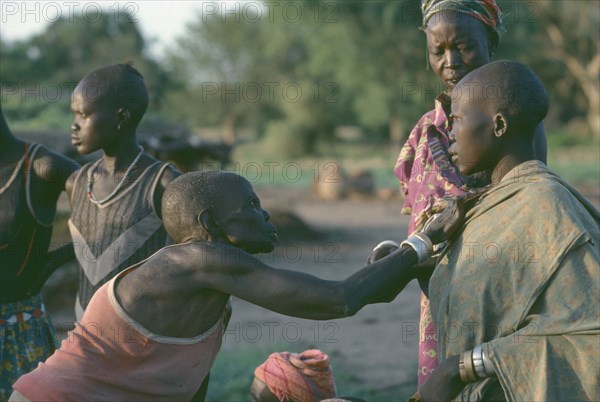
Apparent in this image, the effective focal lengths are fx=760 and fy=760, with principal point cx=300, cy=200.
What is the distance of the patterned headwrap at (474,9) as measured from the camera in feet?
9.39

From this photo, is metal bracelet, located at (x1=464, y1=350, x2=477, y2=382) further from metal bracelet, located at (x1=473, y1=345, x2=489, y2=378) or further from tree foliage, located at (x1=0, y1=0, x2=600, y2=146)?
tree foliage, located at (x1=0, y1=0, x2=600, y2=146)

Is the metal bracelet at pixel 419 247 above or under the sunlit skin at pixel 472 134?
under

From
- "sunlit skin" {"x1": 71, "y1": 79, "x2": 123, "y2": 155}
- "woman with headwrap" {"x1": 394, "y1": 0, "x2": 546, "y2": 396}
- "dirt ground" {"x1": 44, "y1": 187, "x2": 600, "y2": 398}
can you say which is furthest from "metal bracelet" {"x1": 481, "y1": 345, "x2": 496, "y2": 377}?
"dirt ground" {"x1": 44, "y1": 187, "x2": 600, "y2": 398}

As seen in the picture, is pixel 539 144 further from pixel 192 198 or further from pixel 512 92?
pixel 192 198

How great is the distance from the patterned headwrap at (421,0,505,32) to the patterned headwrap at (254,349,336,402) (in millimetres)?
1428

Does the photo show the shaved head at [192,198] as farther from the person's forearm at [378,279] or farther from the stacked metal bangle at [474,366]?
the stacked metal bangle at [474,366]

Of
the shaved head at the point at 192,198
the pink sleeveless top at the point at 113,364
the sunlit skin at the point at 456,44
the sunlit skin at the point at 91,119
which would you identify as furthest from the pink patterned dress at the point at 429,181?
the sunlit skin at the point at 91,119

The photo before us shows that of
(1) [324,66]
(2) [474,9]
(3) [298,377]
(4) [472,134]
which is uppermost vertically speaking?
(1) [324,66]

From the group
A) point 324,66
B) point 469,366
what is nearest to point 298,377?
point 469,366

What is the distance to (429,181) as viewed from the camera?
289cm

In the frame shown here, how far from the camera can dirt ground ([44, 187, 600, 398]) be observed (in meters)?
6.48

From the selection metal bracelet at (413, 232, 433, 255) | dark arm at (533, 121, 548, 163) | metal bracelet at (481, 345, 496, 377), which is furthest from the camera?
dark arm at (533, 121, 548, 163)

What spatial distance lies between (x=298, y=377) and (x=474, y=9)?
61.6 inches

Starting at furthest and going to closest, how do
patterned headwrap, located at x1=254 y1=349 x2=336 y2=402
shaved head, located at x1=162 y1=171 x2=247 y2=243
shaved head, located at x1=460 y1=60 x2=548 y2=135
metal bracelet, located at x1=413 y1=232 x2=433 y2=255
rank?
1. patterned headwrap, located at x1=254 y1=349 x2=336 y2=402
2. shaved head, located at x1=162 y1=171 x2=247 y2=243
3. metal bracelet, located at x1=413 y1=232 x2=433 y2=255
4. shaved head, located at x1=460 y1=60 x2=548 y2=135
